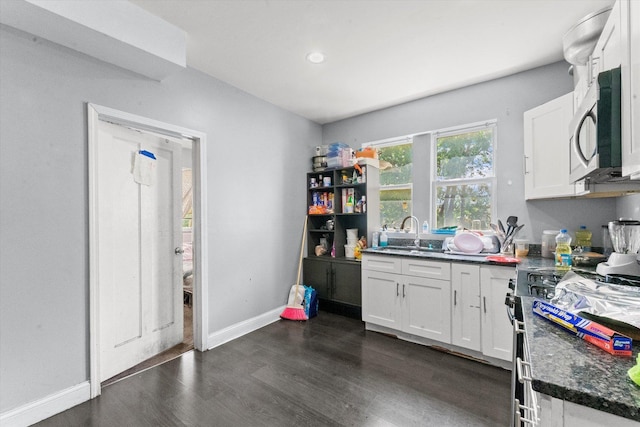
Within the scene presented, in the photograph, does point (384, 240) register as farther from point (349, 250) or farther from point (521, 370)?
point (521, 370)

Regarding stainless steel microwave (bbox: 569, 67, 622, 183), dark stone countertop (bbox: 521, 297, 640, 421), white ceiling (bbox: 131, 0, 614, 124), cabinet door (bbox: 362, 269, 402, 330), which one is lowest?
cabinet door (bbox: 362, 269, 402, 330)

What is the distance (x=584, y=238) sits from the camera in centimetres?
246

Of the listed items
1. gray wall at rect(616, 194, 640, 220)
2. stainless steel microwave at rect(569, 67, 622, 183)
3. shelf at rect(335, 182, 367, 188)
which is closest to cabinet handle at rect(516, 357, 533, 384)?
stainless steel microwave at rect(569, 67, 622, 183)

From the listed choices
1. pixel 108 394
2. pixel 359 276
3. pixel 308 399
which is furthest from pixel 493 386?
Result: pixel 108 394

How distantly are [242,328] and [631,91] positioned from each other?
3.35 m

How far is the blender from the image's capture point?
4.80 feet

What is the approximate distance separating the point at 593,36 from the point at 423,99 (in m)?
1.89

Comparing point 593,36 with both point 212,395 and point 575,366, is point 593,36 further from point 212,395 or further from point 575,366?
point 212,395

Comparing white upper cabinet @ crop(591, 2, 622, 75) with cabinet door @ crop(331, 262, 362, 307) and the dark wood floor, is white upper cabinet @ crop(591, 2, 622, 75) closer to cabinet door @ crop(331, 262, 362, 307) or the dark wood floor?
the dark wood floor

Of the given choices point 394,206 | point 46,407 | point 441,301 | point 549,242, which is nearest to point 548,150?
point 549,242

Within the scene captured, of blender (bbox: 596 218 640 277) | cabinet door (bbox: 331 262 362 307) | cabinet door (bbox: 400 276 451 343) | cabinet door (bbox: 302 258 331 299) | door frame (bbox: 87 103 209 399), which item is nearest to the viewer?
blender (bbox: 596 218 640 277)

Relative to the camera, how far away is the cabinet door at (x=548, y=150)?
2.24 m

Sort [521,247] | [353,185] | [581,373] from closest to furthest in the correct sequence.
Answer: [581,373]
[521,247]
[353,185]

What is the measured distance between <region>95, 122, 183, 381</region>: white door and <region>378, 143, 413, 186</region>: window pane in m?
2.52
